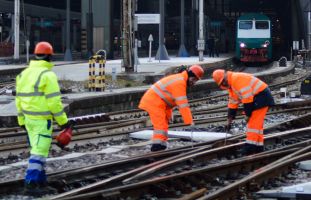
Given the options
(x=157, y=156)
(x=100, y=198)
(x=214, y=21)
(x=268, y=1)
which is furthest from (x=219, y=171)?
(x=268, y=1)

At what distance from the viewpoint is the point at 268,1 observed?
59.8 m

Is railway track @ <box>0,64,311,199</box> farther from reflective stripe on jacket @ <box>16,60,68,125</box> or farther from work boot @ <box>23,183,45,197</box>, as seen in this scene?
reflective stripe on jacket @ <box>16,60,68,125</box>

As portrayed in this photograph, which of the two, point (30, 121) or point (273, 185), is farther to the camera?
point (273, 185)

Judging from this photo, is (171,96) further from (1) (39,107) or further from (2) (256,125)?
(1) (39,107)

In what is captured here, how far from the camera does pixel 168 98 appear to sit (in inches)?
380

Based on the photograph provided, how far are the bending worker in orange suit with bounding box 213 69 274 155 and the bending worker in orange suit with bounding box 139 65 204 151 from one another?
16.7 inches

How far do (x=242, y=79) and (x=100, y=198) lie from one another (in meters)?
3.67

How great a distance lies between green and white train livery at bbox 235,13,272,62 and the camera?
4053 cm

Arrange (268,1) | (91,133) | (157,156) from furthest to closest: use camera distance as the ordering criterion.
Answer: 1. (268,1)
2. (91,133)
3. (157,156)

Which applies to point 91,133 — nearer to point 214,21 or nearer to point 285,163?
point 285,163

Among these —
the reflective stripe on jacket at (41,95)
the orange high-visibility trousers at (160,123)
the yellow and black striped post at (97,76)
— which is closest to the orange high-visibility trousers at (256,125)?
the orange high-visibility trousers at (160,123)

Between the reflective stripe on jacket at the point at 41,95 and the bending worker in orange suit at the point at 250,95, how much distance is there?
121 inches

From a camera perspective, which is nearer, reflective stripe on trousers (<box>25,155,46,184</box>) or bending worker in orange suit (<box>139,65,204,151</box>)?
reflective stripe on trousers (<box>25,155,46,184</box>)

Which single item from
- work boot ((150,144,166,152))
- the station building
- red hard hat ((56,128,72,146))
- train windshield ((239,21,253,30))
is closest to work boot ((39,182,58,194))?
red hard hat ((56,128,72,146))
